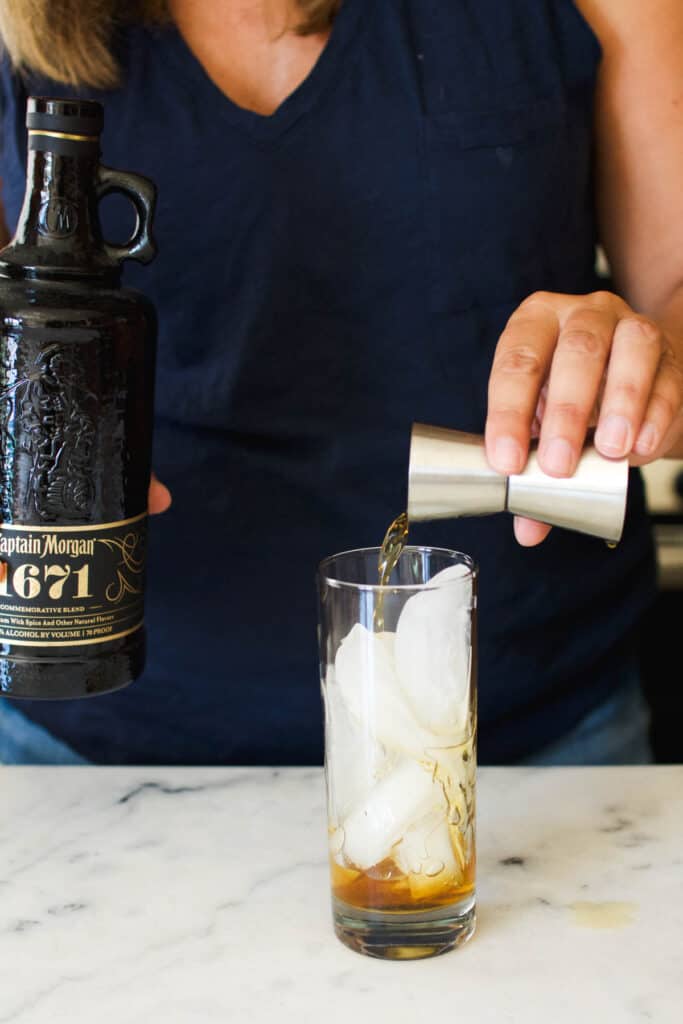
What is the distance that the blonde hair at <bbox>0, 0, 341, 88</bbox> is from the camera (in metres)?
1.15

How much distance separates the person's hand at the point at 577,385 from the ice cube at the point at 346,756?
186 millimetres

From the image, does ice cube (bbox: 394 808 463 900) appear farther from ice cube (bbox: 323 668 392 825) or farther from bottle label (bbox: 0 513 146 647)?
bottle label (bbox: 0 513 146 647)

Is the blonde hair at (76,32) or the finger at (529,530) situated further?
the blonde hair at (76,32)

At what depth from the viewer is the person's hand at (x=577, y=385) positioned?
817 mm

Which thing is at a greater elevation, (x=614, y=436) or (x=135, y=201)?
(x=135, y=201)

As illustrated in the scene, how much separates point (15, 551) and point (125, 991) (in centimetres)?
32

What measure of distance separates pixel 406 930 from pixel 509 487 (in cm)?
29

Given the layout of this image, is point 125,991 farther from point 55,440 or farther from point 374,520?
point 374,520

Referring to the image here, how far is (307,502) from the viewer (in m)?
1.24

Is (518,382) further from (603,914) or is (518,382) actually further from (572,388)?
(603,914)

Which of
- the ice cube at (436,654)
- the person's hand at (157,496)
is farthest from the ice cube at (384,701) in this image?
the person's hand at (157,496)

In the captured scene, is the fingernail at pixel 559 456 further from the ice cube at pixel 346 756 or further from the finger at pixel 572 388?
the ice cube at pixel 346 756

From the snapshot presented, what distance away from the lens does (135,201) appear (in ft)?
3.16

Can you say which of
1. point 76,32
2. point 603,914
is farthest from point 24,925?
point 76,32
